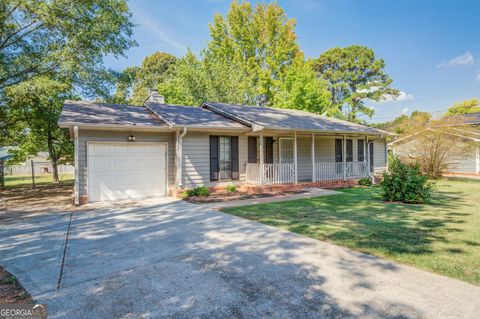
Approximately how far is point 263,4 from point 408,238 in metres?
33.2

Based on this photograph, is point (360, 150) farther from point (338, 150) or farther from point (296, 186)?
point (296, 186)

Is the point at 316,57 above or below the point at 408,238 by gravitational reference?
above

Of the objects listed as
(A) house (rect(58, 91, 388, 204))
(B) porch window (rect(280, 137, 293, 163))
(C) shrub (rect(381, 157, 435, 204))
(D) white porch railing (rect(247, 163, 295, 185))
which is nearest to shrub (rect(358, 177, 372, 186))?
(A) house (rect(58, 91, 388, 204))

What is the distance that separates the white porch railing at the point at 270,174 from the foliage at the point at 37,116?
28.3 feet

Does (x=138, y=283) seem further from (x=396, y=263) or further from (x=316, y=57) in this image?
(x=316, y=57)

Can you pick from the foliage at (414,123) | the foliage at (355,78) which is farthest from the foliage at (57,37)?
the foliage at (355,78)

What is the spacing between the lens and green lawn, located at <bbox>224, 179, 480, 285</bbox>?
397 cm

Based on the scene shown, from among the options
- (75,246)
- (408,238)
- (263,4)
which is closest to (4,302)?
(75,246)

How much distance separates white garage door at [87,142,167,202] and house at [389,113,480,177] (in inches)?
625

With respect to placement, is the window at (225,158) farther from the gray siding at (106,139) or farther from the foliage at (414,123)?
the foliage at (414,123)

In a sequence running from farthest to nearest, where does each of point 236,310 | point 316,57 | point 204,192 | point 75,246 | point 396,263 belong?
point 316,57, point 204,192, point 75,246, point 396,263, point 236,310

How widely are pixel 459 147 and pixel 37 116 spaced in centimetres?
2324

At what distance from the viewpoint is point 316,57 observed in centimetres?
3850

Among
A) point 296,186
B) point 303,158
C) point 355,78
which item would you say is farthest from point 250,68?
point 296,186
